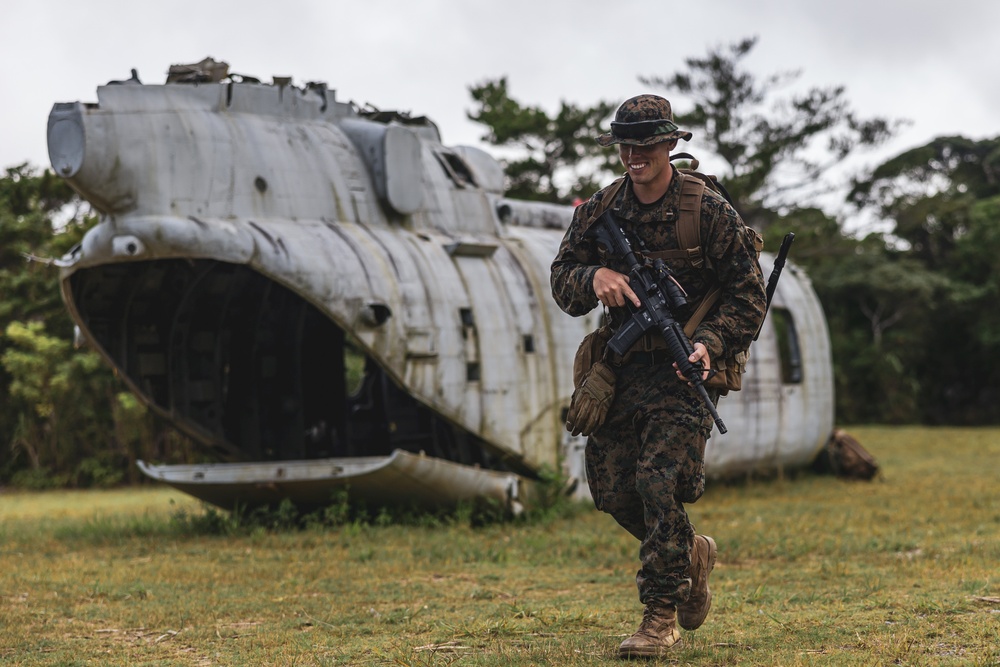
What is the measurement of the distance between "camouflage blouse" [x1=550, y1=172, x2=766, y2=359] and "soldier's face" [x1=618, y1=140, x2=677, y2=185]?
142mm

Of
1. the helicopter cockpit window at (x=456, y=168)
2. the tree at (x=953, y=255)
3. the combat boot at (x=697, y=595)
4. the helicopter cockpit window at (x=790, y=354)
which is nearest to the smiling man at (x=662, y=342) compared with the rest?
the combat boot at (x=697, y=595)

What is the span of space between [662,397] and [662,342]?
0.95ft

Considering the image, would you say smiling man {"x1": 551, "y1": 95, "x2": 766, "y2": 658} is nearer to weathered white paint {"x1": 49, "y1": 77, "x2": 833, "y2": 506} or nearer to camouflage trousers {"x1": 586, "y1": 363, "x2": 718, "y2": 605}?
camouflage trousers {"x1": 586, "y1": 363, "x2": 718, "y2": 605}

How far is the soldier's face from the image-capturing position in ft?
23.0

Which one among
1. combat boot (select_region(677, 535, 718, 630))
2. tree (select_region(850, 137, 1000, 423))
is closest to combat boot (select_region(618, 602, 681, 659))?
combat boot (select_region(677, 535, 718, 630))

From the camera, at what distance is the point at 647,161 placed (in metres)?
7.01

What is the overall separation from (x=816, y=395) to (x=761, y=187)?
83.1 feet

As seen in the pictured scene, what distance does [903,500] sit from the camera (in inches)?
624

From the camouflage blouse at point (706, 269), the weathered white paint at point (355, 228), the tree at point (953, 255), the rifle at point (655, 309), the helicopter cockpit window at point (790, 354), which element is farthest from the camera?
the tree at point (953, 255)

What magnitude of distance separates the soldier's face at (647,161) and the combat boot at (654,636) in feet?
7.42

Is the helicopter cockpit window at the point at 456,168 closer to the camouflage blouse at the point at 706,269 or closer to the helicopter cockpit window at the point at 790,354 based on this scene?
the helicopter cockpit window at the point at 790,354

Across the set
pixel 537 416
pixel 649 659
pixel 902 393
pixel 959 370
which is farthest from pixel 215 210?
pixel 959 370

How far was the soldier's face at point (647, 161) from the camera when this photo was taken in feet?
23.0

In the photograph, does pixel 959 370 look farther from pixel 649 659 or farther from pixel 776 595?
pixel 649 659
